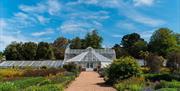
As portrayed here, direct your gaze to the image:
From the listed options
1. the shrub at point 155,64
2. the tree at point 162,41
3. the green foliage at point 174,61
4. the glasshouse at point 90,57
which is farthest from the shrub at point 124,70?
the tree at point 162,41

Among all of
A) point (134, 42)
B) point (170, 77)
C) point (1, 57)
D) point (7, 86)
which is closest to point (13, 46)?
point (1, 57)

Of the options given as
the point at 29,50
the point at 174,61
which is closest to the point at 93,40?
the point at 29,50

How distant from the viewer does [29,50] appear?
91.3 meters

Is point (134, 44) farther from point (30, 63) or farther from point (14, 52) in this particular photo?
point (30, 63)

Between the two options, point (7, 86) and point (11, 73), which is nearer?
point (7, 86)

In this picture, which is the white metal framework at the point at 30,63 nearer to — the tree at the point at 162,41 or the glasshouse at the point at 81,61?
the glasshouse at the point at 81,61

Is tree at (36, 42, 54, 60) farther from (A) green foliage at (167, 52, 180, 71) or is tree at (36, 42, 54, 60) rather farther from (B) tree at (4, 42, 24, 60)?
(A) green foliage at (167, 52, 180, 71)

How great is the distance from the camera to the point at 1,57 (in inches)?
3519

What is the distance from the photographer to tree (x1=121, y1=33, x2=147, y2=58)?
96688 mm

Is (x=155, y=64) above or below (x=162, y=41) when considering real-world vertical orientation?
below

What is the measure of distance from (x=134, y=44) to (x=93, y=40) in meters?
10.4

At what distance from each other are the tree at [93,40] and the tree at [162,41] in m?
14.1

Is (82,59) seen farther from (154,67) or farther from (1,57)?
(154,67)

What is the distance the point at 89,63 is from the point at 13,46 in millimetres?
23243
